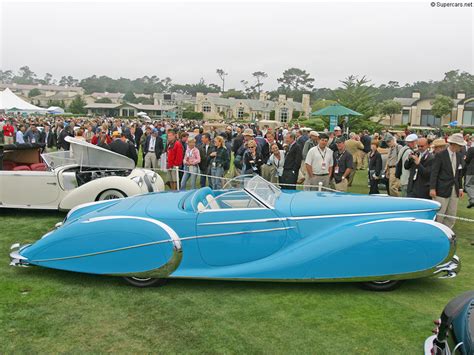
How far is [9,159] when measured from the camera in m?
9.46

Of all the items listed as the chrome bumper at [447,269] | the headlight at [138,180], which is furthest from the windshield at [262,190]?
the headlight at [138,180]

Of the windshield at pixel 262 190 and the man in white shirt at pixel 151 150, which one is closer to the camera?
the windshield at pixel 262 190

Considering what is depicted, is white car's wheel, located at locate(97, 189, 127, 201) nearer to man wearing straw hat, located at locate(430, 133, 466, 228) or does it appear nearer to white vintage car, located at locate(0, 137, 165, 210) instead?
white vintage car, located at locate(0, 137, 165, 210)

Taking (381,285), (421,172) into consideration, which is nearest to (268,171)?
(421,172)

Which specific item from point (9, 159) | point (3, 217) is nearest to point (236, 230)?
point (3, 217)

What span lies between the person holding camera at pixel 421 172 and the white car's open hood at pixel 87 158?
18.6 feet

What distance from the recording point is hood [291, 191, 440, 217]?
204 inches

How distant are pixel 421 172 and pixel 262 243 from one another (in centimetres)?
381

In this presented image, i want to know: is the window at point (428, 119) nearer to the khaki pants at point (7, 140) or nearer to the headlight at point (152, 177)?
the khaki pants at point (7, 140)

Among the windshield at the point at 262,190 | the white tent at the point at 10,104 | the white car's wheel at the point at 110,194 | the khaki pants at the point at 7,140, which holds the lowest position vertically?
the white car's wheel at the point at 110,194

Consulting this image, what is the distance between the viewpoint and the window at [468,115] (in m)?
60.0

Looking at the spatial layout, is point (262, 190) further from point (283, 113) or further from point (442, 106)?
point (283, 113)

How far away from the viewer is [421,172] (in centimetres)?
745

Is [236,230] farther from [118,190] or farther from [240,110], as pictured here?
[240,110]
